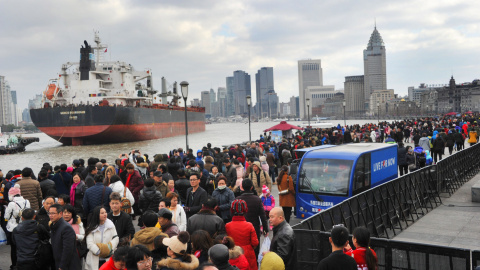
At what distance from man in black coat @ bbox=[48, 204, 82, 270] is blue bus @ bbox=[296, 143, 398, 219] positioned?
19.9 feet

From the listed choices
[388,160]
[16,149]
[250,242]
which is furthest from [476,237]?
[16,149]

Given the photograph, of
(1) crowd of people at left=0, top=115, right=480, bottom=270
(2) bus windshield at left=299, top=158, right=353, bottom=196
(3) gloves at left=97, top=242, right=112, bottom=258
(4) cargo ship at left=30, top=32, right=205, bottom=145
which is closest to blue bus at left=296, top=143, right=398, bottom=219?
(2) bus windshield at left=299, top=158, right=353, bottom=196

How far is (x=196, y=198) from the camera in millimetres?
7910

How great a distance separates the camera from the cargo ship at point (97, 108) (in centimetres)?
5156

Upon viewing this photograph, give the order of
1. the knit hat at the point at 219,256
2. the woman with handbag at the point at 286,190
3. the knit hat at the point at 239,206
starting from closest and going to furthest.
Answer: the knit hat at the point at 219,256 → the knit hat at the point at 239,206 → the woman with handbag at the point at 286,190

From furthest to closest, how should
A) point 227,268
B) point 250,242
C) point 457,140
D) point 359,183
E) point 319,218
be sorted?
1. point 457,140
2. point 359,183
3. point 319,218
4. point 250,242
5. point 227,268

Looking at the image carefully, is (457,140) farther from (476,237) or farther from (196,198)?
(196,198)

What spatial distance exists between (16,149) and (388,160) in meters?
52.7

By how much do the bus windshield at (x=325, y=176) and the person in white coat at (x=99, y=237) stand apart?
5709 mm

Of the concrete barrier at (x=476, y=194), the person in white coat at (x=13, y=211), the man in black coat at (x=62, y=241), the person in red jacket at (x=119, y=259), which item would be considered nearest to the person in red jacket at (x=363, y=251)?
the person in red jacket at (x=119, y=259)

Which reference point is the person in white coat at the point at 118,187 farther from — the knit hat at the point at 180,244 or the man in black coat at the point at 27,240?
the knit hat at the point at 180,244

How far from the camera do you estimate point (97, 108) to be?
50906 mm

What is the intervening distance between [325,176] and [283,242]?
5.31 metres

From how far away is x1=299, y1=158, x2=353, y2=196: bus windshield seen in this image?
10.1 metres
